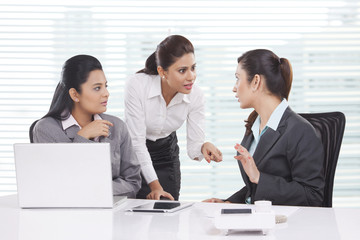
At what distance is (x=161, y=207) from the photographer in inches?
76.5

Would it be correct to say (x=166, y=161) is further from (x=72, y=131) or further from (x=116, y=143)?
(x=72, y=131)

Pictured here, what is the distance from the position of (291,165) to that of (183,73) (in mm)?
895

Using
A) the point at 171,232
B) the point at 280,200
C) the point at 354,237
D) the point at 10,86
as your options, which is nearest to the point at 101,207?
the point at 171,232

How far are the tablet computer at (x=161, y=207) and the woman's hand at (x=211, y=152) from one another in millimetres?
→ 729

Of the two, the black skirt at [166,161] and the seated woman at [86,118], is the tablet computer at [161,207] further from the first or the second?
the black skirt at [166,161]

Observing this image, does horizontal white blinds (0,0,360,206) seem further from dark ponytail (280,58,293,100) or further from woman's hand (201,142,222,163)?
dark ponytail (280,58,293,100)

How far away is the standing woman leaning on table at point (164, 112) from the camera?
111 inches

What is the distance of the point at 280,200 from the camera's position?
2121mm

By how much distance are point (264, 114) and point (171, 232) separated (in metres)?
0.93

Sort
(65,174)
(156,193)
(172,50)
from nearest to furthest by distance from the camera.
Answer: (65,174) → (156,193) → (172,50)

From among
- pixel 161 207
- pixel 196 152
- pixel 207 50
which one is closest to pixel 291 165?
pixel 161 207

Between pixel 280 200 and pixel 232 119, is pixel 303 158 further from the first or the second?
pixel 232 119

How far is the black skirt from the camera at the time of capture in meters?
3.11

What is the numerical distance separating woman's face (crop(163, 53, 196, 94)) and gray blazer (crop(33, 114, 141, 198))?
0.43 metres
